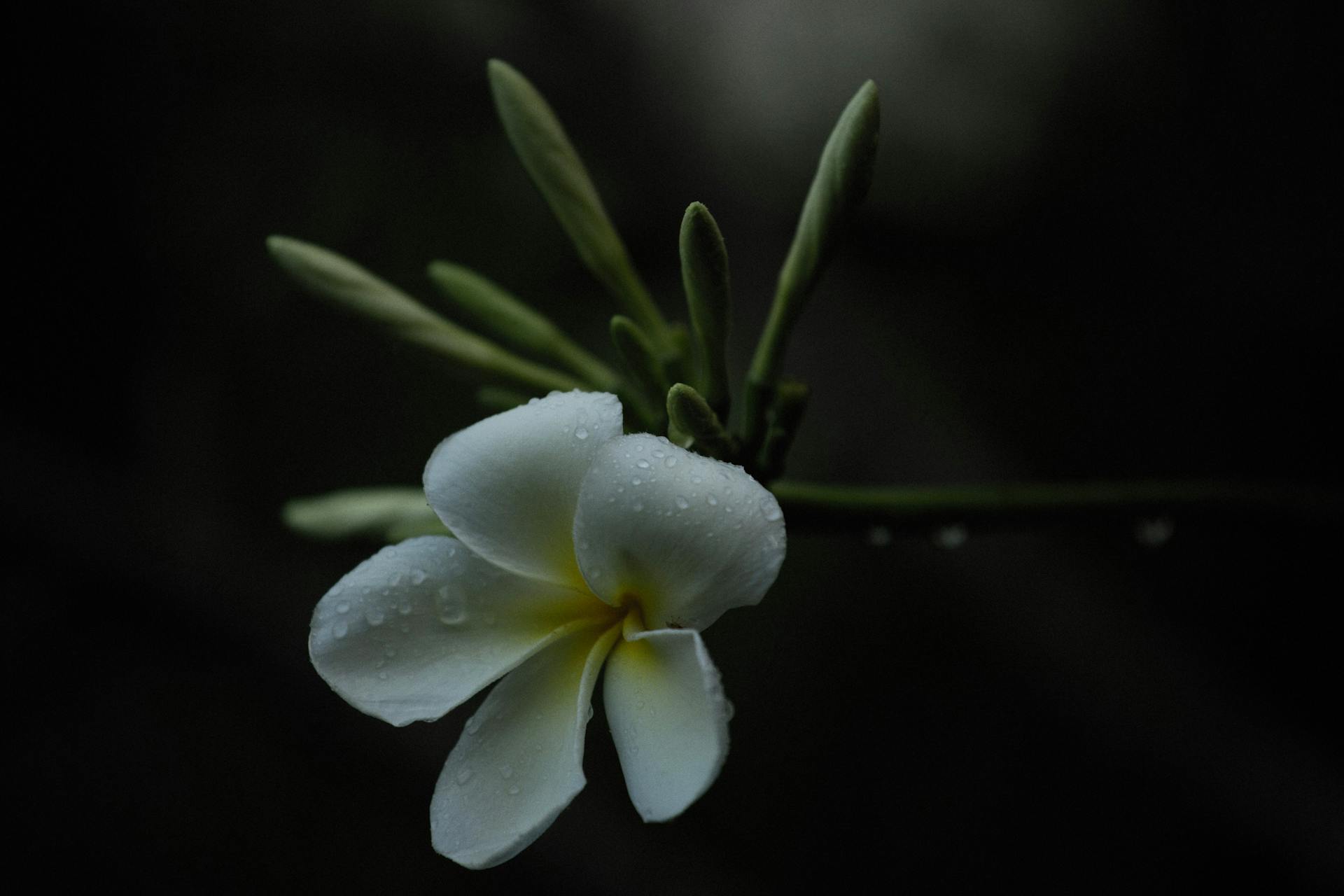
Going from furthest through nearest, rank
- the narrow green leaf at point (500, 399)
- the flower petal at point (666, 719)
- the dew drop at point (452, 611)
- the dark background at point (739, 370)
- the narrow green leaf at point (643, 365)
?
the dark background at point (739, 370)
the narrow green leaf at point (500, 399)
the narrow green leaf at point (643, 365)
the dew drop at point (452, 611)
the flower petal at point (666, 719)

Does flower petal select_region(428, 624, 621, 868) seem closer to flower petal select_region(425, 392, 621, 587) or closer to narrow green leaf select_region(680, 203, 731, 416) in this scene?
flower petal select_region(425, 392, 621, 587)

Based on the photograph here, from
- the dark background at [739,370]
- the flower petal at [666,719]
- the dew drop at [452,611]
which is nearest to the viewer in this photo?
the flower petal at [666,719]

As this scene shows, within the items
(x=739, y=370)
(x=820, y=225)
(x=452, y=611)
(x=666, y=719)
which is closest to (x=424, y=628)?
(x=452, y=611)

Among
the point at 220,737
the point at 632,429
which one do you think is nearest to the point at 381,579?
the point at 632,429

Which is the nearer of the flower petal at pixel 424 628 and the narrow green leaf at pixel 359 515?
the flower petal at pixel 424 628

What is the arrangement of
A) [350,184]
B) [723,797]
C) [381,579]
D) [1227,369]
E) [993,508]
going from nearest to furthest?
[381,579] → [993,508] → [1227,369] → [350,184] → [723,797]

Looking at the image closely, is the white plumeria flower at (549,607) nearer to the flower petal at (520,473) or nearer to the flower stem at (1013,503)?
the flower petal at (520,473)

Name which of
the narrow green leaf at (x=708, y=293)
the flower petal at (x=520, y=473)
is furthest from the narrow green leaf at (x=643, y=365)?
the flower petal at (x=520, y=473)

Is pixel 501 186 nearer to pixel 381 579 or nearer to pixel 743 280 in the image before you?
pixel 743 280
